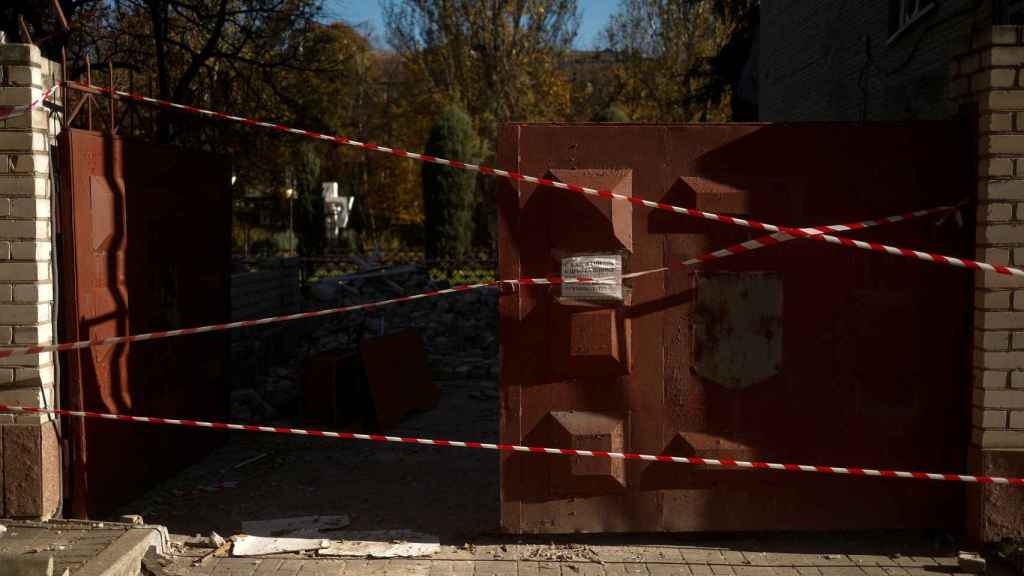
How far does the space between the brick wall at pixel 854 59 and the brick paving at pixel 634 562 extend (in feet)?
Result: 10.1

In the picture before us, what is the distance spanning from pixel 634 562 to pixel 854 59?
6652 millimetres

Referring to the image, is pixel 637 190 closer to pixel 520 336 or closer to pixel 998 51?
pixel 520 336

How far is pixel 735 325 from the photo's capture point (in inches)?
201

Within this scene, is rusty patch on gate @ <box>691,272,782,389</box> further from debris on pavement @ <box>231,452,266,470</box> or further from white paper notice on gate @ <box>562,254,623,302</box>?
debris on pavement @ <box>231,452,266,470</box>

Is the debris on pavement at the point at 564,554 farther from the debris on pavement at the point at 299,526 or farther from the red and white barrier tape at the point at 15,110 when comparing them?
the red and white barrier tape at the point at 15,110

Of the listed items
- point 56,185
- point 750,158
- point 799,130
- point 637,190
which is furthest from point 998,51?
point 56,185

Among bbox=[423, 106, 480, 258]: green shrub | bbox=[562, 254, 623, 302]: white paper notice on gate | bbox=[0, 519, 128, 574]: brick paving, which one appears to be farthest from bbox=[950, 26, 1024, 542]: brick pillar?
bbox=[423, 106, 480, 258]: green shrub

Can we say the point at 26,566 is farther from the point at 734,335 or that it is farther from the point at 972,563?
the point at 972,563

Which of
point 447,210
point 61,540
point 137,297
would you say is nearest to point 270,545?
point 61,540

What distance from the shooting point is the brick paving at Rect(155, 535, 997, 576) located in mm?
4812

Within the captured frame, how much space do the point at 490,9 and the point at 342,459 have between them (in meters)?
24.7

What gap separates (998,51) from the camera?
16.0 feet

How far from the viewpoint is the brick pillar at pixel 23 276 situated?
16.6 feet

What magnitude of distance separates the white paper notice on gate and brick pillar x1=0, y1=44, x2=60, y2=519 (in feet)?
9.60
